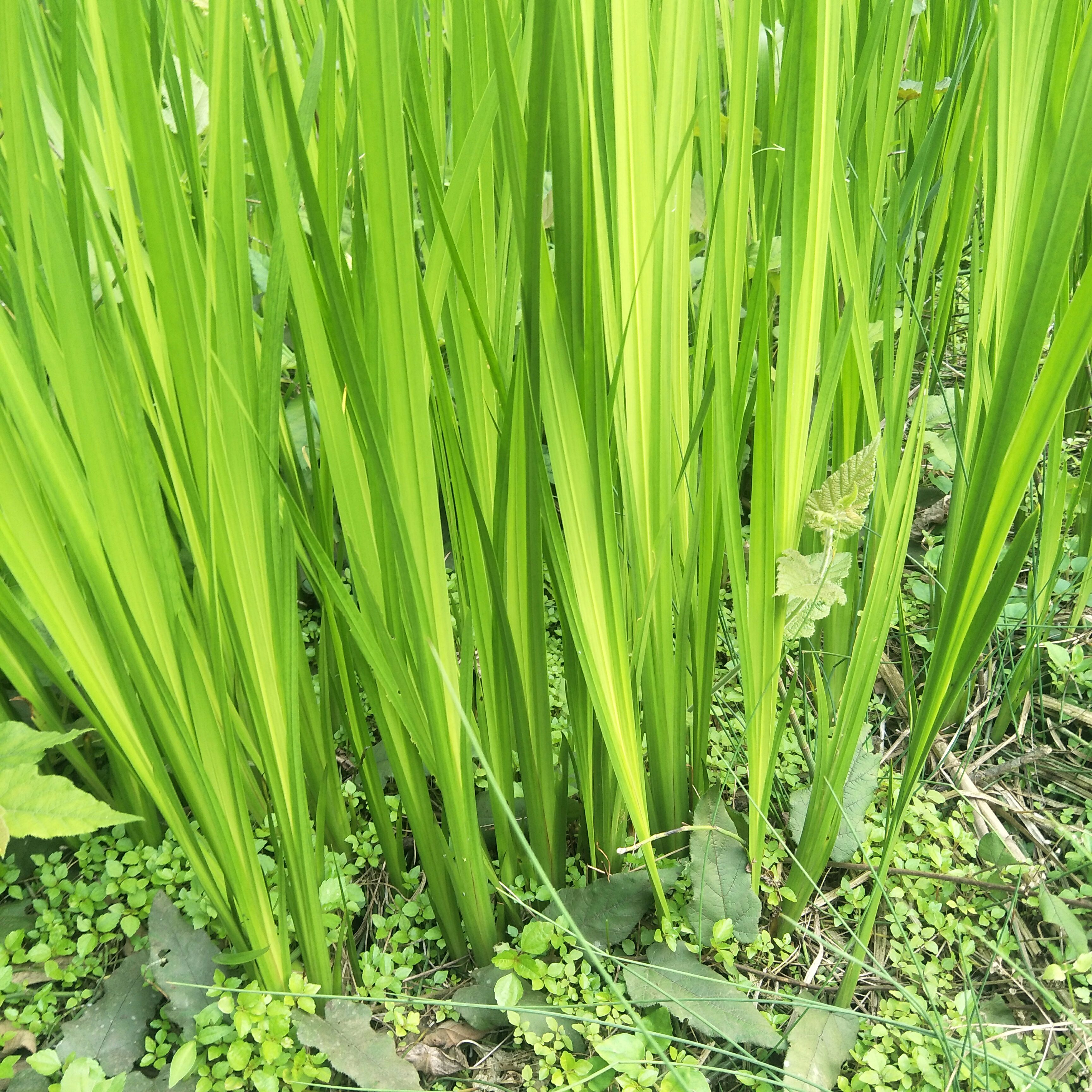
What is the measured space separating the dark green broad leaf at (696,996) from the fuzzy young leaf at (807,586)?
0.33 metres

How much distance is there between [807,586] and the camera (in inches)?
26.3

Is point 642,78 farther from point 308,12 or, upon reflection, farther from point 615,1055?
point 615,1055

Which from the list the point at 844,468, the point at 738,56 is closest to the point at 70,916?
the point at 844,468

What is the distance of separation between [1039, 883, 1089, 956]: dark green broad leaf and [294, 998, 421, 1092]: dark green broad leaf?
620 millimetres

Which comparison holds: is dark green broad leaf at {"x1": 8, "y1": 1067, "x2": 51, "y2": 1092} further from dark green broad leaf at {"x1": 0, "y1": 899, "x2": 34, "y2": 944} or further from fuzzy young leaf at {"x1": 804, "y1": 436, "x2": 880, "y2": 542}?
fuzzy young leaf at {"x1": 804, "y1": 436, "x2": 880, "y2": 542}

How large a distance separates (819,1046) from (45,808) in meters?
0.69

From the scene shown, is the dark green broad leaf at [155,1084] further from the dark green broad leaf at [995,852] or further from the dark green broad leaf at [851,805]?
the dark green broad leaf at [995,852]

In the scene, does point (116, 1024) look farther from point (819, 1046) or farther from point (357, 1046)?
point (819, 1046)

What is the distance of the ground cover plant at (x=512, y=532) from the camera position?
1.73ft

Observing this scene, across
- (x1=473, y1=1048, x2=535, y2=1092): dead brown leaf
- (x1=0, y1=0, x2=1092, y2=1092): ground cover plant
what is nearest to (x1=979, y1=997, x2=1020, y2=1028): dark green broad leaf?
(x1=0, y1=0, x2=1092, y2=1092): ground cover plant

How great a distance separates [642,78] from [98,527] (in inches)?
19.7

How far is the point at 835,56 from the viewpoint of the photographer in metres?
0.57

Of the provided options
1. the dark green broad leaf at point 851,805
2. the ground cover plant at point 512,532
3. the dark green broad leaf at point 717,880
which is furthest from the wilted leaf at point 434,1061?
the dark green broad leaf at point 851,805

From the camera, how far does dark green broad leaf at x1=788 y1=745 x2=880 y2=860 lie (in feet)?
2.72
